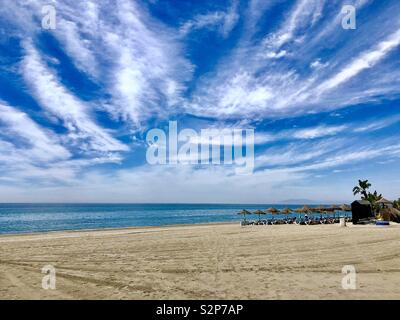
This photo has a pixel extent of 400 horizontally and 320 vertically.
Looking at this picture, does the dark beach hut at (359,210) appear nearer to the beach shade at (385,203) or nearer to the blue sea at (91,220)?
the beach shade at (385,203)

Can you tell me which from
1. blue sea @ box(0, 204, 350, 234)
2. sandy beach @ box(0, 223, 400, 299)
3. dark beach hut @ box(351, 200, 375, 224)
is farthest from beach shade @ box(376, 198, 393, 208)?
blue sea @ box(0, 204, 350, 234)

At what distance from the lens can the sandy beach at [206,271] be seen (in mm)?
7977

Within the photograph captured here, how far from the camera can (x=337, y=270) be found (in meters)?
10.2

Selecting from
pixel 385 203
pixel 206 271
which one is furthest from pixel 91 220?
pixel 206 271

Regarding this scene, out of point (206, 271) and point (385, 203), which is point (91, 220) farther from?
point (206, 271)

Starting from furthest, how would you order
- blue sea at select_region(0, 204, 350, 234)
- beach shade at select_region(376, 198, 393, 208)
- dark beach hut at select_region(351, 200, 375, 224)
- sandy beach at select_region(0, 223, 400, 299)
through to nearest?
blue sea at select_region(0, 204, 350, 234) < beach shade at select_region(376, 198, 393, 208) < dark beach hut at select_region(351, 200, 375, 224) < sandy beach at select_region(0, 223, 400, 299)

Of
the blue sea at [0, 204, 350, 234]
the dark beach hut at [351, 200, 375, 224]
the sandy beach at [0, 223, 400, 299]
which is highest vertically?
the dark beach hut at [351, 200, 375, 224]

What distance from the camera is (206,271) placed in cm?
1043

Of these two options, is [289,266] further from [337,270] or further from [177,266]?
[177,266]

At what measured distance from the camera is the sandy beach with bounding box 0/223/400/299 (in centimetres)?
798

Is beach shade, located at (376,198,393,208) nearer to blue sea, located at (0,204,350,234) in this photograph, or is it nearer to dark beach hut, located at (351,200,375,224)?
dark beach hut, located at (351,200,375,224)
